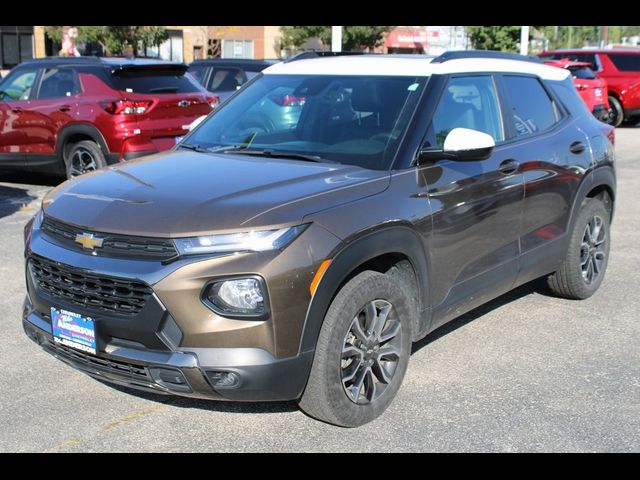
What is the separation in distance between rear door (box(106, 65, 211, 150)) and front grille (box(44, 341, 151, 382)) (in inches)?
253

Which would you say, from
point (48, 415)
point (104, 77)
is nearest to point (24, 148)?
point (104, 77)

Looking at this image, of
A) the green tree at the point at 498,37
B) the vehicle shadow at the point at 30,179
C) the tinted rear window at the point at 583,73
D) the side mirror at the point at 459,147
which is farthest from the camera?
the green tree at the point at 498,37

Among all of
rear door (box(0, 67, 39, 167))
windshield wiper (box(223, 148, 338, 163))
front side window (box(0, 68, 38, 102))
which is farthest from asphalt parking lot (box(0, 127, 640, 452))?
front side window (box(0, 68, 38, 102))

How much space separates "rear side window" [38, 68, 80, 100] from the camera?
34.4 feet

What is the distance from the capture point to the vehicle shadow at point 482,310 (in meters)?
5.33

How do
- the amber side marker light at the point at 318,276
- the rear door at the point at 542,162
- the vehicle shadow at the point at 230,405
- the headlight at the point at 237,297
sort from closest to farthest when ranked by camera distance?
the headlight at the point at 237,297 → the amber side marker light at the point at 318,276 → the vehicle shadow at the point at 230,405 → the rear door at the point at 542,162

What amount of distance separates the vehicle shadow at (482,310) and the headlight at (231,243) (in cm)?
187

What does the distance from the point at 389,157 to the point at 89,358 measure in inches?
72.2

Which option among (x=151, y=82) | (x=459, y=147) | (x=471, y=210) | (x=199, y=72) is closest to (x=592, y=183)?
(x=471, y=210)

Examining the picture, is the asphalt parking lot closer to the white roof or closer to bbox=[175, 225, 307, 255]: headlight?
bbox=[175, 225, 307, 255]: headlight

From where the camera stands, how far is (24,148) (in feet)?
36.0

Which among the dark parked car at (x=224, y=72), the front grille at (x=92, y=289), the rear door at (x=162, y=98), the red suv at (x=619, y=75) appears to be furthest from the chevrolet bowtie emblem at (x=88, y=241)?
the red suv at (x=619, y=75)

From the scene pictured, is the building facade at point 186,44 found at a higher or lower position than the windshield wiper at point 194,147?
higher

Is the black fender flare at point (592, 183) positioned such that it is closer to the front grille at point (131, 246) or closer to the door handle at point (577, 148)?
the door handle at point (577, 148)
